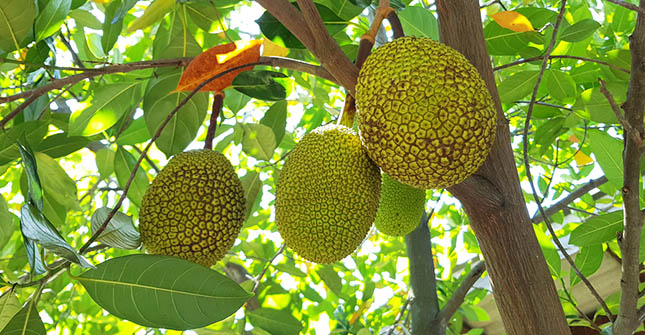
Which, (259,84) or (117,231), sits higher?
(259,84)

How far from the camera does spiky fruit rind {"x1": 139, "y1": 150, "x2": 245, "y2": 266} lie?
2.47 feet

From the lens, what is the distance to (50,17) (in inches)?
31.0

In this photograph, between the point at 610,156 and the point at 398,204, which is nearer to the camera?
the point at 610,156

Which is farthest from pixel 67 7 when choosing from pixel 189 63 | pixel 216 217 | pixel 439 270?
pixel 439 270

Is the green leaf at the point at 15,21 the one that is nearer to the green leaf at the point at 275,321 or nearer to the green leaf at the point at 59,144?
the green leaf at the point at 59,144

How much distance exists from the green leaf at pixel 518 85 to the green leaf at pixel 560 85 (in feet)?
0.20

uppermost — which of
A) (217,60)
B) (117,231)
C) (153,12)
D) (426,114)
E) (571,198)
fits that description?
(153,12)

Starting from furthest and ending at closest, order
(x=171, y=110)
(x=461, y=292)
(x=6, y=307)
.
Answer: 1. (x=461, y=292)
2. (x=171, y=110)
3. (x=6, y=307)

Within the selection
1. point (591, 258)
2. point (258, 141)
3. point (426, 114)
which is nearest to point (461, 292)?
point (591, 258)

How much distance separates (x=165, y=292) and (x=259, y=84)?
34 cm

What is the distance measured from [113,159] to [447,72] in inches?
35.2

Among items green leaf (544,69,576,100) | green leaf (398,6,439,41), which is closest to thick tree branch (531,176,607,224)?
green leaf (544,69,576,100)

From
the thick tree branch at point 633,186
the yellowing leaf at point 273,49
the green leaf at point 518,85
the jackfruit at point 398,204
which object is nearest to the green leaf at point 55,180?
the yellowing leaf at point 273,49

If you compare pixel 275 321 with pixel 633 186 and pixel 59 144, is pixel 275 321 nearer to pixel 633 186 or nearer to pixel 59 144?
pixel 59 144
